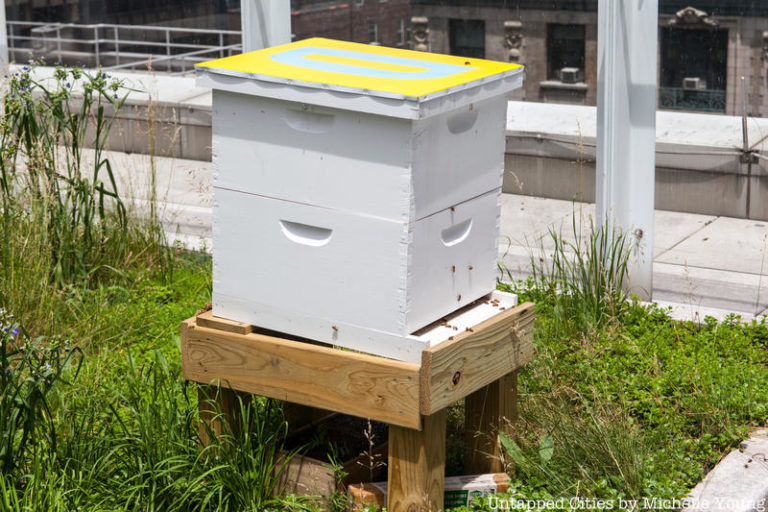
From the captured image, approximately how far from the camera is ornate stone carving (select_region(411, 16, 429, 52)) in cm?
638

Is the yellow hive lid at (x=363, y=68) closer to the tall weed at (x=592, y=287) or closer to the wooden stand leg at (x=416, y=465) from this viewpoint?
the wooden stand leg at (x=416, y=465)

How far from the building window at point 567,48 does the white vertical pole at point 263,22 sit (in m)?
1.46

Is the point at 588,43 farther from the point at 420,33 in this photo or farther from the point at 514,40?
the point at 420,33

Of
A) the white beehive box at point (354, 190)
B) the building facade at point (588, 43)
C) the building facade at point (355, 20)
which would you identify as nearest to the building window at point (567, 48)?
the building facade at point (588, 43)

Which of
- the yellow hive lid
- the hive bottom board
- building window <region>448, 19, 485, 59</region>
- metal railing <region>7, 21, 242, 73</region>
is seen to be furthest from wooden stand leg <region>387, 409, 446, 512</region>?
metal railing <region>7, 21, 242, 73</region>

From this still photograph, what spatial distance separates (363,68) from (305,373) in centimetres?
97

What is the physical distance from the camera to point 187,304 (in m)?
5.34

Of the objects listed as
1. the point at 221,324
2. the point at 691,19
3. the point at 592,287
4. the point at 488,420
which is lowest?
the point at 488,420

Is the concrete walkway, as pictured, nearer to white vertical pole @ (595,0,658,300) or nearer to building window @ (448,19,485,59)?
white vertical pole @ (595,0,658,300)

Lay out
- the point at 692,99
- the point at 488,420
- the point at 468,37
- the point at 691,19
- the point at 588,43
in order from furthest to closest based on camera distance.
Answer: the point at 468,37 < the point at 588,43 < the point at 692,99 < the point at 691,19 < the point at 488,420

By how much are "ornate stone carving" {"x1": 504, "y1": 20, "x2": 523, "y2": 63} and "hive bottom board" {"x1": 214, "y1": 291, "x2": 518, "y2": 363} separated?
2.70 meters

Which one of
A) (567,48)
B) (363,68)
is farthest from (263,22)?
(363,68)

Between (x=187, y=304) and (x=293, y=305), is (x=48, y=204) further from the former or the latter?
(x=293, y=305)

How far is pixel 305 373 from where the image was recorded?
3.42 meters
